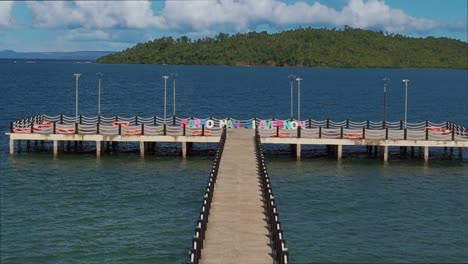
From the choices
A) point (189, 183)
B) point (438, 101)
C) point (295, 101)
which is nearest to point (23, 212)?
point (189, 183)

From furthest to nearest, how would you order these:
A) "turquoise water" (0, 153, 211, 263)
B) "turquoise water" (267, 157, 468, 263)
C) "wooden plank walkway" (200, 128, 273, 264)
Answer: "turquoise water" (267, 157, 468, 263)
"turquoise water" (0, 153, 211, 263)
"wooden plank walkway" (200, 128, 273, 264)

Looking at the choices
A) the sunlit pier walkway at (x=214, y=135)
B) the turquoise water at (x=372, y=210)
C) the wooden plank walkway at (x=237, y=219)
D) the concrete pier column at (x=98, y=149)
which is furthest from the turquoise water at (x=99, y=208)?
the turquoise water at (x=372, y=210)

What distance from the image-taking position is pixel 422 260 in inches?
1049

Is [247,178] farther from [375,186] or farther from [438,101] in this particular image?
[438,101]

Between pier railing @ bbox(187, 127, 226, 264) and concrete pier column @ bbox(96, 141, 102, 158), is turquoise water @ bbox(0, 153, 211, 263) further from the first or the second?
pier railing @ bbox(187, 127, 226, 264)

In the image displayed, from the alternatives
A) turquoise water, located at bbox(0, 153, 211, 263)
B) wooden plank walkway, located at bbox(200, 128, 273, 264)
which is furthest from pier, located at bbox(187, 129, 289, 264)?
turquoise water, located at bbox(0, 153, 211, 263)

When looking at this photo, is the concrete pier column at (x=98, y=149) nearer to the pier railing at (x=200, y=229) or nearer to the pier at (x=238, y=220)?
the pier at (x=238, y=220)

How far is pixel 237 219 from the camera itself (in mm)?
26031

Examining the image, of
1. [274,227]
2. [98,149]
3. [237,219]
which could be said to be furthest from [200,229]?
[98,149]

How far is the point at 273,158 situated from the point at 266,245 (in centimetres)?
2481

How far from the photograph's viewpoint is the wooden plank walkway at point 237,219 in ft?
73.3

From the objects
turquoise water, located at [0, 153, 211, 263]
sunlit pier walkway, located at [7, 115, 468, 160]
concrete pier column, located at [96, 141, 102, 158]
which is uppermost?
sunlit pier walkway, located at [7, 115, 468, 160]

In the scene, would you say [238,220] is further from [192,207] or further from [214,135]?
[214,135]

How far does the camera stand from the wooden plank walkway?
22.3 metres
